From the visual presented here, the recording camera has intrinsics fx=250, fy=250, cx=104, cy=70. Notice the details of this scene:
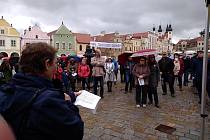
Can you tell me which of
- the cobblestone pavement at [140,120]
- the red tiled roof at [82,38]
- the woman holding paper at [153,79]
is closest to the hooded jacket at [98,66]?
the cobblestone pavement at [140,120]

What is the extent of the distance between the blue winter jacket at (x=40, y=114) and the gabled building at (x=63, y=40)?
57.2 metres

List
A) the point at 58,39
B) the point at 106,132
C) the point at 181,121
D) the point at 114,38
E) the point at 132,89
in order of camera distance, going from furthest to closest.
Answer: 1. the point at 114,38
2. the point at 58,39
3. the point at 132,89
4. the point at 181,121
5. the point at 106,132

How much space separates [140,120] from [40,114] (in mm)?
4968

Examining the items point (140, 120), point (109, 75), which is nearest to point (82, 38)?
point (109, 75)

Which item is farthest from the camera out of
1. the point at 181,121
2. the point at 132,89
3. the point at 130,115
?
the point at 132,89

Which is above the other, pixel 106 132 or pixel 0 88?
pixel 0 88

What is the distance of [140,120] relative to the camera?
623 cm

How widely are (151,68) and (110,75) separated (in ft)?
10.2

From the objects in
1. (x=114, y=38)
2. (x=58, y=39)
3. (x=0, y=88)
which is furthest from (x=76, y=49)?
(x=0, y=88)

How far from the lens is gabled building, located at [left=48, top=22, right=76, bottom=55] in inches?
2317

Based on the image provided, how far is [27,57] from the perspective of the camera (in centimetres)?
180

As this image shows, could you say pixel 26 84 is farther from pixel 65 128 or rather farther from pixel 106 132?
pixel 106 132

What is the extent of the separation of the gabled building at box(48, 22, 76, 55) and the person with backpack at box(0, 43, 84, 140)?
187 ft

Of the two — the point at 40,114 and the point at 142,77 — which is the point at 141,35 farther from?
the point at 40,114
